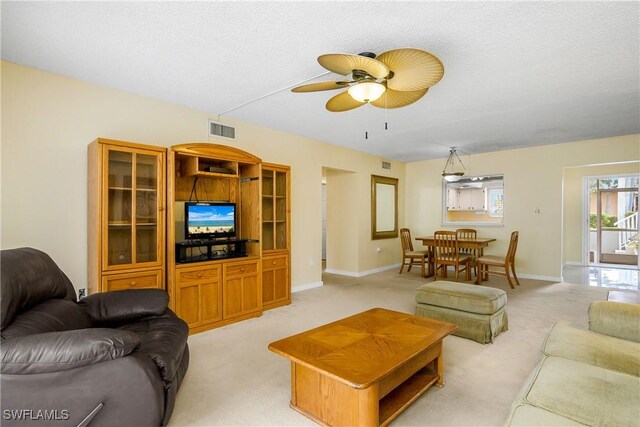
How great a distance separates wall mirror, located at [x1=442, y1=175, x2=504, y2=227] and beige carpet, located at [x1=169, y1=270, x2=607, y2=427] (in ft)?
7.94

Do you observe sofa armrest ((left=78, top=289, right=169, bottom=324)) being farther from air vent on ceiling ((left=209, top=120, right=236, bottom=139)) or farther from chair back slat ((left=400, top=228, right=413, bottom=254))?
chair back slat ((left=400, top=228, right=413, bottom=254))

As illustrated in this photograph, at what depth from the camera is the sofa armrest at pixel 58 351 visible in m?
1.39

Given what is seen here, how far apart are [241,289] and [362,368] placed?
7.65 ft

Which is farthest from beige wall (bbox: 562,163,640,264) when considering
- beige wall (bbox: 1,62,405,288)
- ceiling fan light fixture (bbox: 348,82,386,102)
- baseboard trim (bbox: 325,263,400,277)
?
beige wall (bbox: 1,62,405,288)

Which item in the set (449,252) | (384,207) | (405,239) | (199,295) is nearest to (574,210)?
(449,252)

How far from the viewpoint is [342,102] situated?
273cm

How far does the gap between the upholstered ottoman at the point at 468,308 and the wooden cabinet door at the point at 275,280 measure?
1.79 metres

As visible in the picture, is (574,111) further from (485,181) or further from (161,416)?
(161,416)

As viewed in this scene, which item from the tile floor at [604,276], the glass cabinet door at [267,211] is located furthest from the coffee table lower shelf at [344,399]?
the tile floor at [604,276]

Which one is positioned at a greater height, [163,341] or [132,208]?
[132,208]

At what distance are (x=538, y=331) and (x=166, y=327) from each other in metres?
3.55

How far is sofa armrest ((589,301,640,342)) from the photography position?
2.02m

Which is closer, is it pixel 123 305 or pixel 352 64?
pixel 352 64

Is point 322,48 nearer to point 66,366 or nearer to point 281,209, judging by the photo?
point 281,209
